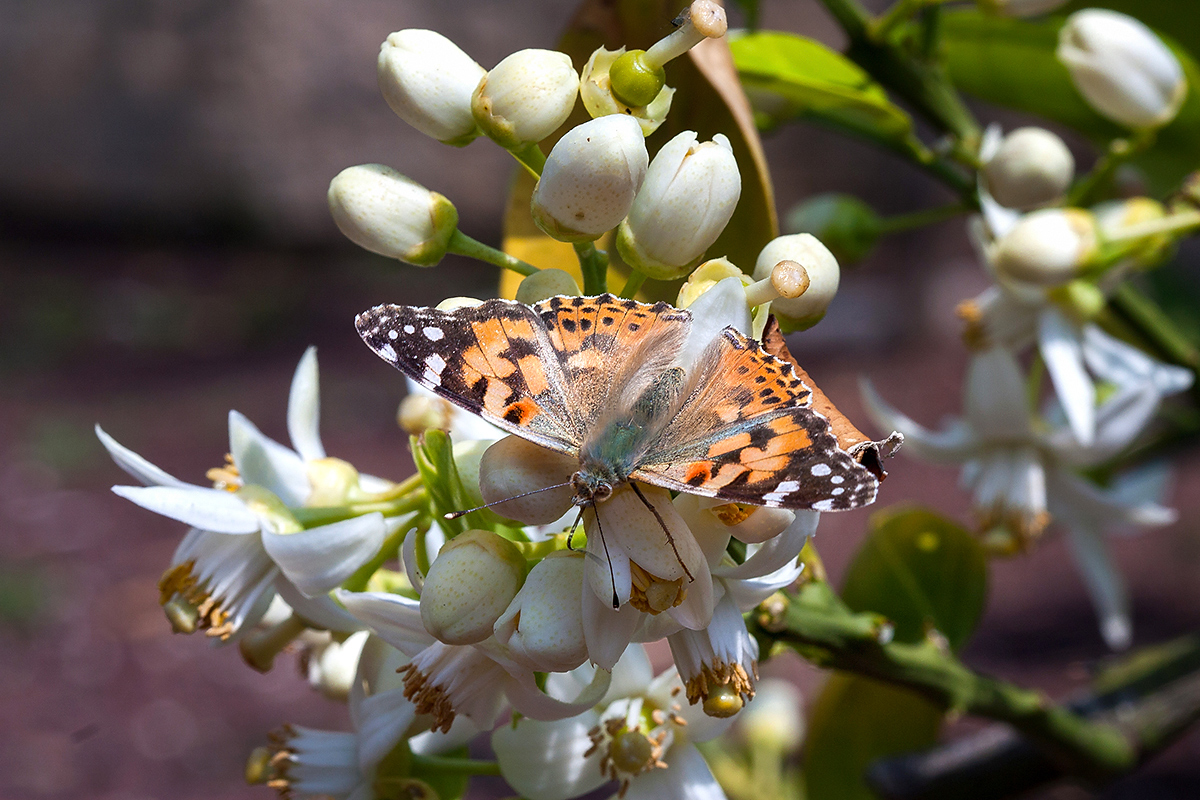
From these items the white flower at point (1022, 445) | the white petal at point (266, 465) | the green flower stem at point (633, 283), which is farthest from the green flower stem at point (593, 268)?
the white flower at point (1022, 445)

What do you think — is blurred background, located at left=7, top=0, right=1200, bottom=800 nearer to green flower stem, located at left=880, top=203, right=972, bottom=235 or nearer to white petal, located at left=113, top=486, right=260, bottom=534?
green flower stem, located at left=880, top=203, right=972, bottom=235

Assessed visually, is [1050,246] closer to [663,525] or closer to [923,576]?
[923,576]

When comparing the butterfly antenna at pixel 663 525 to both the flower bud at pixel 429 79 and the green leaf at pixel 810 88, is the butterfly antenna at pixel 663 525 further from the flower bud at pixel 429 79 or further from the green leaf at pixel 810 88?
the green leaf at pixel 810 88

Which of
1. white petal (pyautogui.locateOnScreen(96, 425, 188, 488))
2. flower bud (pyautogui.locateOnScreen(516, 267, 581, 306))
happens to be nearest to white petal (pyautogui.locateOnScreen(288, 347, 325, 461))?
white petal (pyautogui.locateOnScreen(96, 425, 188, 488))

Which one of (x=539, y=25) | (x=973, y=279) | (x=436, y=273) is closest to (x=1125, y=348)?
(x=973, y=279)

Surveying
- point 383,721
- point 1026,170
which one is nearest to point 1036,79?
point 1026,170

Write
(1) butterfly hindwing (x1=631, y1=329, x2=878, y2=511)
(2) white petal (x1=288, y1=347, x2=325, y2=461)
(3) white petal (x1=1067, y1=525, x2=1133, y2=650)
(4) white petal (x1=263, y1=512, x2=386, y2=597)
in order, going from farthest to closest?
(3) white petal (x1=1067, y1=525, x2=1133, y2=650) < (2) white petal (x1=288, y1=347, x2=325, y2=461) < (4) white petal (x1=263, y1=512, x2=386, y2=597) < (1) butterfly hindwing (x1=631, y1=329, x2=878, y2=511)
